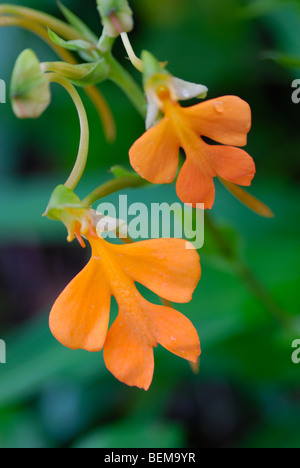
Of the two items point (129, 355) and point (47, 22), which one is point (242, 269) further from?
point (47, 22)

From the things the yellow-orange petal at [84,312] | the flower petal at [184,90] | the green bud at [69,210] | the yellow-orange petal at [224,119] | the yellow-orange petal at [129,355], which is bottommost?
the yellow-orange petal at [129,355]

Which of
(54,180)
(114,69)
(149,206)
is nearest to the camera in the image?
(114,69)

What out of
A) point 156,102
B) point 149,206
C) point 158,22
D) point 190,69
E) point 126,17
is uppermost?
point 158,22

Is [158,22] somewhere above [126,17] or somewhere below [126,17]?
above

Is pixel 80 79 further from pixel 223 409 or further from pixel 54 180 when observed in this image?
pixel 223 409

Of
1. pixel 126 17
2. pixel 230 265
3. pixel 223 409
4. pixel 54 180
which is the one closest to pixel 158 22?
pixel 54 180

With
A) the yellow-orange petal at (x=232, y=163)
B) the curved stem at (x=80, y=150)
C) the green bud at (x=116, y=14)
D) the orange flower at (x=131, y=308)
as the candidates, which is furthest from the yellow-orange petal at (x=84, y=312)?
the green bud at (x=116, y=14)

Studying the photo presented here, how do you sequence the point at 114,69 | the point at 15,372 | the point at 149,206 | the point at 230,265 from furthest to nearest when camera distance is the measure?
the point at 149,206 → the point at 15,372 → the point at 230,265 → the point at 114,69

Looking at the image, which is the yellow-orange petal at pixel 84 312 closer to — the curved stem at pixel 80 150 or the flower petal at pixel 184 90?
the curved stem at pixel 80 150
